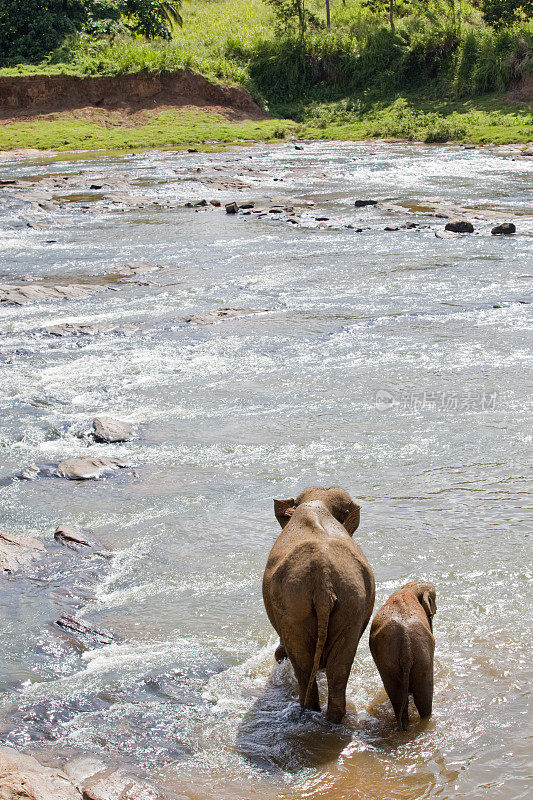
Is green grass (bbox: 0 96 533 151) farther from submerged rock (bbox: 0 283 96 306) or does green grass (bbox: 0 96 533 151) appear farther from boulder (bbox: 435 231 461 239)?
submerged rock (bbox: 0 283 96 306)

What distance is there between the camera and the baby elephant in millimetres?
4941

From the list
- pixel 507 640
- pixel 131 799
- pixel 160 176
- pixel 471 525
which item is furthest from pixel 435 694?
pixel 160 176

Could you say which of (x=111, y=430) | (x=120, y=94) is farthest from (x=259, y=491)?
(x=120, y=94)

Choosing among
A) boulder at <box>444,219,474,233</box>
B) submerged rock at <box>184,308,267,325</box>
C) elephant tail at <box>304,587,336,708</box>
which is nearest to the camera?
elephant tail at <box>304,587,336,708</box>

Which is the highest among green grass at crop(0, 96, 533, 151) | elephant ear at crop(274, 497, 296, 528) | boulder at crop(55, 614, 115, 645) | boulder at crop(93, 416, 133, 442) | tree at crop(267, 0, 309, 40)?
tree at crop(267, 0, 309, 40)

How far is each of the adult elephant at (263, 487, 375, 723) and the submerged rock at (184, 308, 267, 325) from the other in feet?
32.1

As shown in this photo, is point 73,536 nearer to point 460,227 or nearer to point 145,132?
point 460,227

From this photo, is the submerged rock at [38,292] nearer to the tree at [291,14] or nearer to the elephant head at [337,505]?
the elephant head at [337,505]

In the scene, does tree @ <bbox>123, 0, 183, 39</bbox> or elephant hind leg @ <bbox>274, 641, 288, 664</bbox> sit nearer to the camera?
elephant hind leg @ <bbox>274, 641, 288, 664</bbox>

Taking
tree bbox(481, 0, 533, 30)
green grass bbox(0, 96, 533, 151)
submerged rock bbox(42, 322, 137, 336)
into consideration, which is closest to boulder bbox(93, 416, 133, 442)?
submerged rock bbox(42, 322, 137, 336)

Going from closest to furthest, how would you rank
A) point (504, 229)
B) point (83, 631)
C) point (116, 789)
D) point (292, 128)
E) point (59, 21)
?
point (116, 789) → point (83, 631) → point (504, 229) → point (292, 128) → point (59, 21)

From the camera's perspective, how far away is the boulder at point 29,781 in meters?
4.12

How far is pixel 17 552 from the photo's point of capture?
7.20 metres

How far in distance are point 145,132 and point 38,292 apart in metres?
31.8
